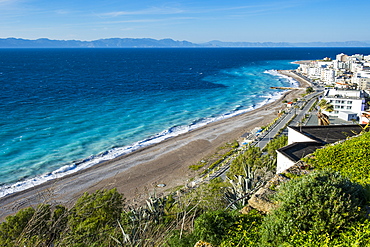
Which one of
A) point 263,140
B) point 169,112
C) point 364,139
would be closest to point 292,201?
point 364,139

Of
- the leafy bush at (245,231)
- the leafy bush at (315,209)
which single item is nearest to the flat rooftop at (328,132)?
the leafy bush at (245,231)

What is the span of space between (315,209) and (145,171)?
29.1 metres

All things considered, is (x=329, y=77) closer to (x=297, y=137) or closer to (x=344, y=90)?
(x=344, y=90)

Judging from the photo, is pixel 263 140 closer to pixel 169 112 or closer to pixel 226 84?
pixel 169 112

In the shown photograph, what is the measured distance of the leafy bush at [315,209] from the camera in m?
5.94

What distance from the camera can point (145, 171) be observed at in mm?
33875

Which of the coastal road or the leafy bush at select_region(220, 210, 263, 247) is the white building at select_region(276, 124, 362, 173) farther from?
the coastal road

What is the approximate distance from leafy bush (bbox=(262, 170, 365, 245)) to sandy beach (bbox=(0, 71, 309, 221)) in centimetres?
1578

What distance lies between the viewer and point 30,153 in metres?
37.3

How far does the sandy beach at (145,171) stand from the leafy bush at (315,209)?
1578cm

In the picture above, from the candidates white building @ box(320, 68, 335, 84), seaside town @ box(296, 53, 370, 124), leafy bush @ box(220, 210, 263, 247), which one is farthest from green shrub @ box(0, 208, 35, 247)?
white building @ box(320, 68, 335, 84)

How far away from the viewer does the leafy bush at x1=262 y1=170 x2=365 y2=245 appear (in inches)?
234

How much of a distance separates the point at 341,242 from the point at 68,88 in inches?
3417

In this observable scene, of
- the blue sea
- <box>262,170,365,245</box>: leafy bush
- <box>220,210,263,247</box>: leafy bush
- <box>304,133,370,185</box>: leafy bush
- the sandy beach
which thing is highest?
<box>262,170,365,245</box>: leafy bush
